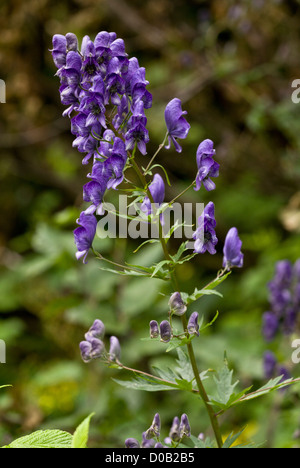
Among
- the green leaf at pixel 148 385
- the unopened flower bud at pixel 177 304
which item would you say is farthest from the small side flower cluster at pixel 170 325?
the green leaf at pixel 148 385

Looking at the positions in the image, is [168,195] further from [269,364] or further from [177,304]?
[177,304]

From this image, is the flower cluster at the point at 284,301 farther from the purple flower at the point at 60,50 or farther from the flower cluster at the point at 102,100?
the purple flower at the point at 60,50

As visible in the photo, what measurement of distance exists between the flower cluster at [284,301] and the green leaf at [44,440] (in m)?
1.63

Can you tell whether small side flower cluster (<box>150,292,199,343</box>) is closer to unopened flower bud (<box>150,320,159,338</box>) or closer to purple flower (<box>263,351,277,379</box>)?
unopened flower bud (<box>150,320,159,338</box>)

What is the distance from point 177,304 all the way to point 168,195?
13.1 feet

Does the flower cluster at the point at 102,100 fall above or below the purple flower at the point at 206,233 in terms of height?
above

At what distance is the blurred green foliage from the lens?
11.4ft

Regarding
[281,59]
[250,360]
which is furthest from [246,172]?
[250,360]

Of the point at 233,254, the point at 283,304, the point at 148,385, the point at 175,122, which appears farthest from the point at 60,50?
the point at 283,304

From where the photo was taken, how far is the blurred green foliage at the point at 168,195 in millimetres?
3463

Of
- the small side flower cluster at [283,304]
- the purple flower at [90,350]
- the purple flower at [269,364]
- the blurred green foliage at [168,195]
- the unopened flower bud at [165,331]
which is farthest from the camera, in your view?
the blurred green foliage at [168,195]

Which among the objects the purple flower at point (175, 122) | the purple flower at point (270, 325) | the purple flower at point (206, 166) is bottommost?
the purple flower at point (206, 166)

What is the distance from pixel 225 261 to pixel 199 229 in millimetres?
176

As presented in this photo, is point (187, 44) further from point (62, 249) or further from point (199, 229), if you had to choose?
point (199, 229)
